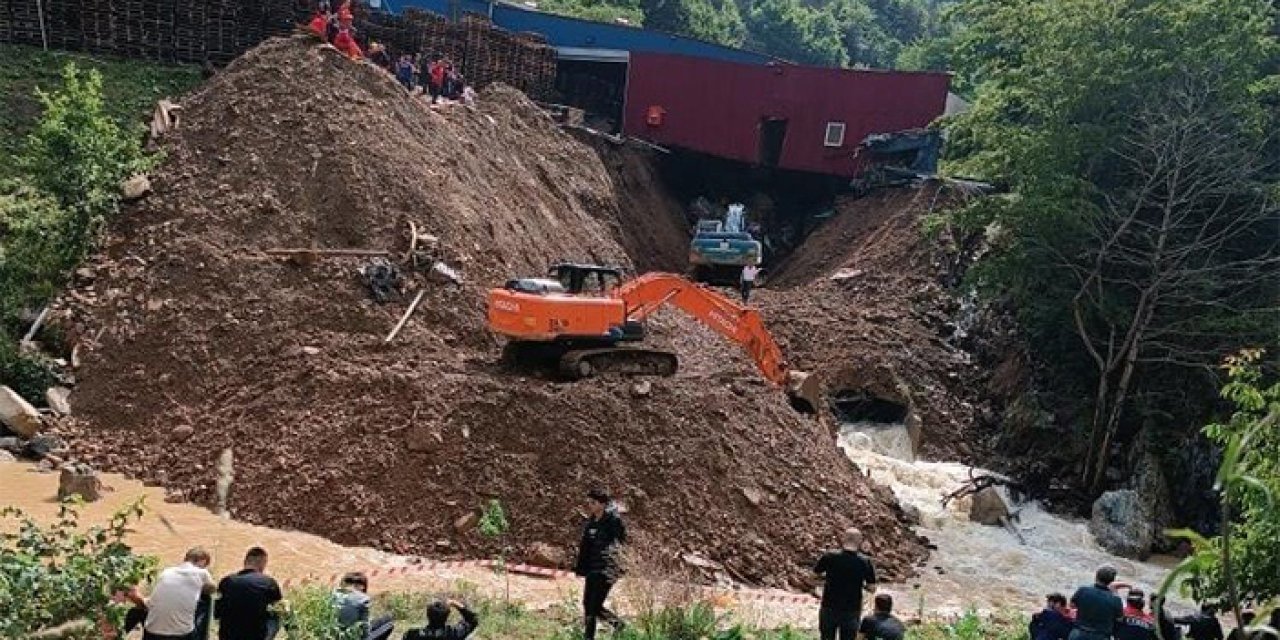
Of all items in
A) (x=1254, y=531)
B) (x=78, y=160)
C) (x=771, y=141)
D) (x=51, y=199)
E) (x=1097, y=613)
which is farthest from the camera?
(x=771, y=141)

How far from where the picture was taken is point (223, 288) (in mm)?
14922

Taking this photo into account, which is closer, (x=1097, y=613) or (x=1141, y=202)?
(x=1097, y=613)

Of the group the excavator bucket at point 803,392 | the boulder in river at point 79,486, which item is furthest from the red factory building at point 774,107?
the boulder in river at point 79,486

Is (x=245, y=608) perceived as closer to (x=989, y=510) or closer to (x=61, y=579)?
(x=61, y=579)

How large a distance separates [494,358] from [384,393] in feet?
7.07

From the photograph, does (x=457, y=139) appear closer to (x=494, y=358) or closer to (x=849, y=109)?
(x=494, y=358)

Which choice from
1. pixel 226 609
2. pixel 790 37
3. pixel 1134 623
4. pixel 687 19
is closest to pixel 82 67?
pixel 226 609

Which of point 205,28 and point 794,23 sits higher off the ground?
point 794,23

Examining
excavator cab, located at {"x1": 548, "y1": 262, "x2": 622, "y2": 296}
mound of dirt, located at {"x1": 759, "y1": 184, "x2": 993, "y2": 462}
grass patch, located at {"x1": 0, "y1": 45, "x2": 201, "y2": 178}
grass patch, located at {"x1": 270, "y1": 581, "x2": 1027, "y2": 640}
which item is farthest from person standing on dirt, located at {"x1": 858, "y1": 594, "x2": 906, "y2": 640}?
grass patch, located at {"x1": 0, "y1": 45, "x2": 201, "y2": 178}

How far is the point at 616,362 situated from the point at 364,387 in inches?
132

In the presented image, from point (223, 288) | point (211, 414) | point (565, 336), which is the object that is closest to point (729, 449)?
point (565, 336)

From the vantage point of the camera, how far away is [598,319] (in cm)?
1309

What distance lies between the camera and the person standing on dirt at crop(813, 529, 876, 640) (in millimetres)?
7816

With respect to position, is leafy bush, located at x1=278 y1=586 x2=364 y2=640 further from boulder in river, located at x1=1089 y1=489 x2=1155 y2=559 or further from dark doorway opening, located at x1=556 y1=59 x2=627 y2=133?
dark doorway opening, located at x1=556 y1=59 x2=627 y2=133
